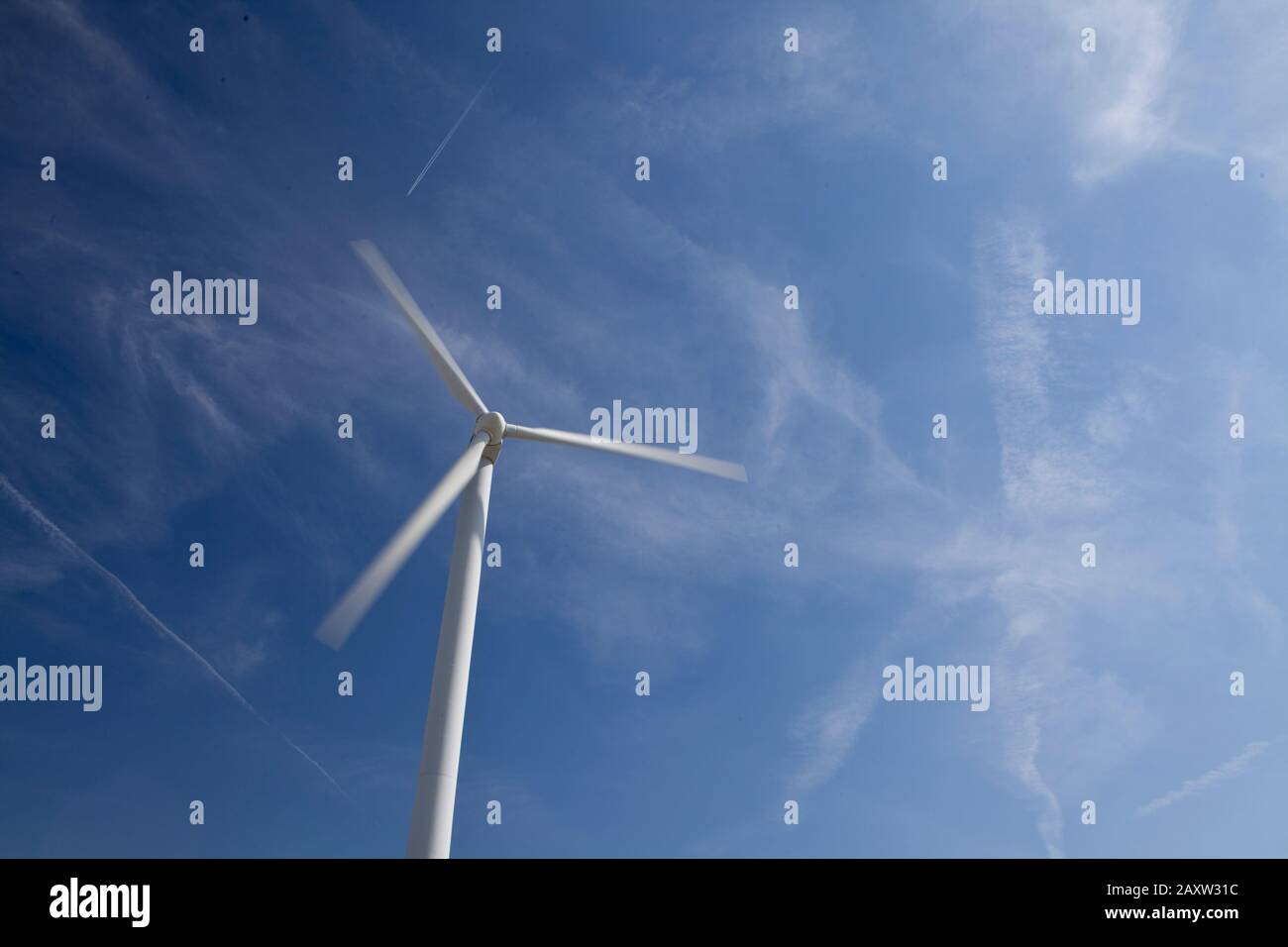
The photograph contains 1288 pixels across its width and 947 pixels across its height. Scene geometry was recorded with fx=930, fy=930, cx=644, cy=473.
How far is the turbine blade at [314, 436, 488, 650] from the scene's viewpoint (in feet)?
60.8

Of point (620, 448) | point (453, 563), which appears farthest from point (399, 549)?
point (620, 448)

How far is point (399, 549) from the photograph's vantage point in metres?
21.3

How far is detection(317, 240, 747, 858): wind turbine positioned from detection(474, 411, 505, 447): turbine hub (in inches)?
1.1

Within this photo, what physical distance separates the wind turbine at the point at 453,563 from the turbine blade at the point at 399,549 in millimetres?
22

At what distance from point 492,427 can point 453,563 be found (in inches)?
162

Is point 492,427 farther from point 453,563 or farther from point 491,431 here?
point 453,563

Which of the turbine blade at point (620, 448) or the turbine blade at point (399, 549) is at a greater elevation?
the turbine blade at point (620, 448)

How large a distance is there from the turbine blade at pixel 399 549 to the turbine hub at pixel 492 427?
0.28m

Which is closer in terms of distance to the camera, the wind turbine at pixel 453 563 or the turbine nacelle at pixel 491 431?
the wind turbine at pixel 453 563

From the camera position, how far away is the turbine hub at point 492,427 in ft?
84.5

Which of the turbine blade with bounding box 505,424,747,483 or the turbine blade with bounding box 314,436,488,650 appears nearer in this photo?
the turbine blade with bounding box 314,436,488,650
